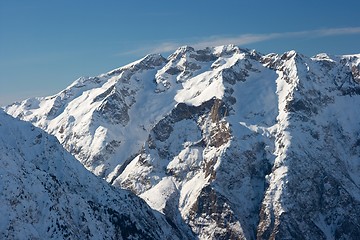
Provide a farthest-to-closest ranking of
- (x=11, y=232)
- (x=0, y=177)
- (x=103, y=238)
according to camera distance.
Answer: (x=103, y=238)
(x=0, y=177)
(x=11, y=232)

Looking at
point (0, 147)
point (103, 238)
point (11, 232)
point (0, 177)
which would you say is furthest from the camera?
point (103, 238)

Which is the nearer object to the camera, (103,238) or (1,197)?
(1,197)

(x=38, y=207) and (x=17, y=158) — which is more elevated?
(x=17, y=158)

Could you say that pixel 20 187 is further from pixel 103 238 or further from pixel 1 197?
pixel 103 238

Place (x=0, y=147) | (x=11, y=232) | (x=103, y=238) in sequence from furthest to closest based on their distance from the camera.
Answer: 1. (x=103, y=238)
2. (x=0, y=147)
3. (x=11, y=232)

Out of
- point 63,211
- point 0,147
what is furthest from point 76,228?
point 0,147

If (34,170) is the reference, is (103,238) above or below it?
below

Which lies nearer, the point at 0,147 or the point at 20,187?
the point at 20,187

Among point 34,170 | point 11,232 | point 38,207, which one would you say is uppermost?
point 34,170

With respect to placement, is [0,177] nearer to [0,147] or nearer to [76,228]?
[0,147]

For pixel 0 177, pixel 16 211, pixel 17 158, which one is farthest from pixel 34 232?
pixel 17 158
